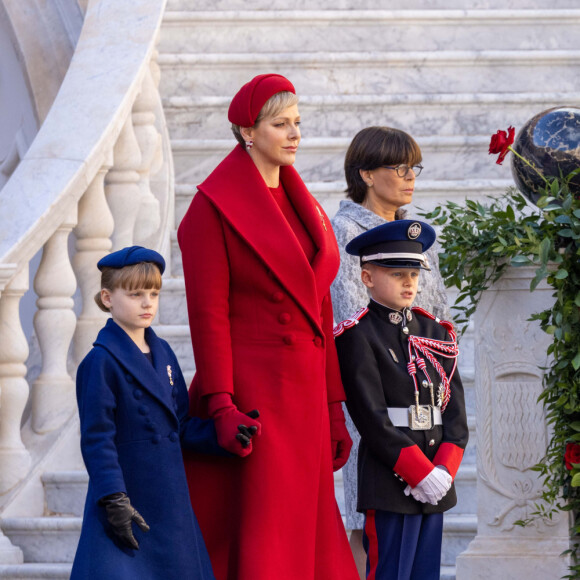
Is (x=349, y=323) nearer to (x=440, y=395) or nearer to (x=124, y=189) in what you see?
(x=440, y=395)

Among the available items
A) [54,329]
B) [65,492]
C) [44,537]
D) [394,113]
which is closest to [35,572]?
[44,537]

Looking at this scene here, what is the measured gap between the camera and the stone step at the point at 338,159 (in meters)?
6.00

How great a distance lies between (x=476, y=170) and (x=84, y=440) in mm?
3271

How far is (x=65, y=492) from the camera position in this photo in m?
4.57

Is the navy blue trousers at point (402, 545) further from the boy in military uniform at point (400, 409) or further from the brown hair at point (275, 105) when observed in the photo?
the brown hair at point (275, 105)

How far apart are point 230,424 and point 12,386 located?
1536 mm

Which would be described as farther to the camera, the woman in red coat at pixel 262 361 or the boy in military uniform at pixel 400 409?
the boy in military uniform at pixel 400 409

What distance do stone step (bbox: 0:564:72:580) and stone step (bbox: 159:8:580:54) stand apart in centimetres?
307

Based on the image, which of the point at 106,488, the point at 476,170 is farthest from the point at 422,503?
the point at 476,170

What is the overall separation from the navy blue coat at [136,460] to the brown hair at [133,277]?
120 millimetres

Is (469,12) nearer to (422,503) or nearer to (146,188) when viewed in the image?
(146,188)

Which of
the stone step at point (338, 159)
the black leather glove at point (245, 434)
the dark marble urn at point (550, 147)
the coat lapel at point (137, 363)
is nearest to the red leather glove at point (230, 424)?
the black leather glove at point (245, 434)

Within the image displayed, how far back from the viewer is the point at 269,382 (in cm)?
337

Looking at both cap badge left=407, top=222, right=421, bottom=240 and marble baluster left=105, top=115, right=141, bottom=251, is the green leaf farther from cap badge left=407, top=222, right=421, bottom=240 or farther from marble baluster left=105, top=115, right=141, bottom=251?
marble baluster left=105, top=115, right=141, bottom=251
